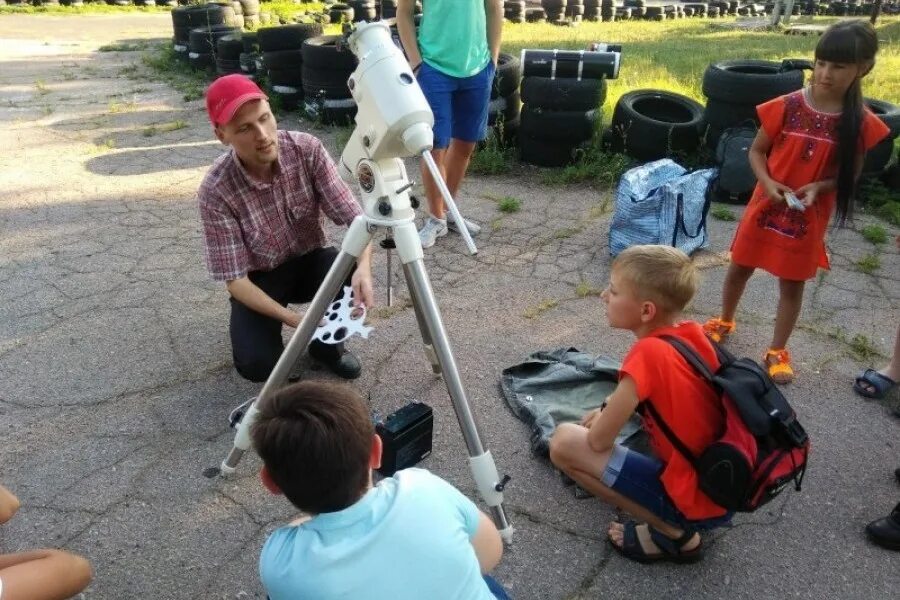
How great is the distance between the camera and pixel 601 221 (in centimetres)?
464

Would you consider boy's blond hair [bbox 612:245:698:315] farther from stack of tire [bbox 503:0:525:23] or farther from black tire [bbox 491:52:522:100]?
stack of tire [bbox 503:0:525:23]

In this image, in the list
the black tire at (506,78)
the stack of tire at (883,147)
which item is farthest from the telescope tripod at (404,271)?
the stack of tire at (883,147)

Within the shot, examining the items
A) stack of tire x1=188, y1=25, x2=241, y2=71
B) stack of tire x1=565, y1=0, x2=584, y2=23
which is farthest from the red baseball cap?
stack of tire x1=565, y1=0, x2=584, y2=23

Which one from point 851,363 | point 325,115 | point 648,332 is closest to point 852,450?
point 851,363

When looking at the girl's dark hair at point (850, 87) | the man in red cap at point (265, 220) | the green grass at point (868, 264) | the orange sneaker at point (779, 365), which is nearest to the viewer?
the man in red cap at point (265, 220)

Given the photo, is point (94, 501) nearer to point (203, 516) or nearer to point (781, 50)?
point (203, 516)

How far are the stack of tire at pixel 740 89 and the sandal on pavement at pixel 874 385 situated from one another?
2.56 meters

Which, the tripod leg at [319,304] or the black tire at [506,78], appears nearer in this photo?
the tripod leg at [319,304]

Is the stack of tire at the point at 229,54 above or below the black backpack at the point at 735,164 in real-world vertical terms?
above

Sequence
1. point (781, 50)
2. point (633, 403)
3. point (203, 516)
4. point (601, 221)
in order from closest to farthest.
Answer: point (633, 403)
point (203, 516)
point (601, 221)
point (781, 50)

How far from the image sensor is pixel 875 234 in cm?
432

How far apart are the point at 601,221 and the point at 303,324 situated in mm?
2975

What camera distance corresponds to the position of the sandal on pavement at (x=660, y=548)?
Answer: 2092 mm

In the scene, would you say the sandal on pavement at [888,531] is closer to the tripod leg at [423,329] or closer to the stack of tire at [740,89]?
the tripod leg at [423,329]
